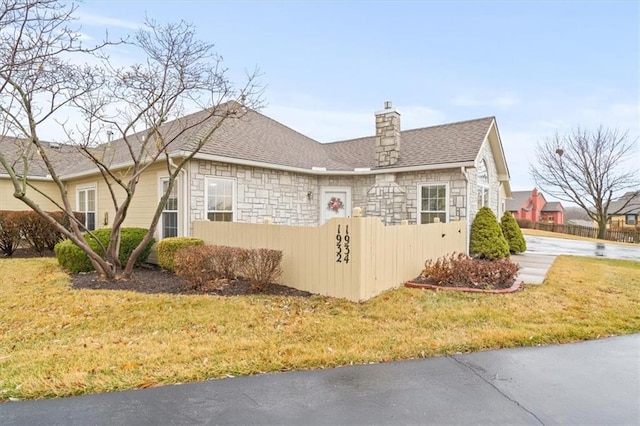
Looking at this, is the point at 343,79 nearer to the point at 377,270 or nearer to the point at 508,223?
the point at 508,223

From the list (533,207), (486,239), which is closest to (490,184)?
(486,239)

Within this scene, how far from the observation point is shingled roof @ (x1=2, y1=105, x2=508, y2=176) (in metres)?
10.5

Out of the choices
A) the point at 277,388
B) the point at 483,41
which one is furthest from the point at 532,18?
the point at 277,388

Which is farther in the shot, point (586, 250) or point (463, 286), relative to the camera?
point (586, 250)

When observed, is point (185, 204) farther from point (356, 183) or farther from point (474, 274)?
point (474, 274)

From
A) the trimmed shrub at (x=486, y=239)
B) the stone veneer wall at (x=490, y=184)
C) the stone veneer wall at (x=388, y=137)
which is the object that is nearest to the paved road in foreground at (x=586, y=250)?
the stone veneer wall at (x=490, y=184)

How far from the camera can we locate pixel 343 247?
628cm

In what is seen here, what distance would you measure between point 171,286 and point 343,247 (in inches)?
150

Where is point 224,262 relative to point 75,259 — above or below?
above

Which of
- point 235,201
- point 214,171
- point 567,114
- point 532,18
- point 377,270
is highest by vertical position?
point 567,114

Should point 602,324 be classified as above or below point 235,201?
below

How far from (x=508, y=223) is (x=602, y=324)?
367 inches

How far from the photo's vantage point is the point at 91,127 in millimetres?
8242

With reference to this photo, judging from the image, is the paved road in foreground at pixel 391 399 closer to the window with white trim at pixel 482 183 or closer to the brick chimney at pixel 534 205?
the window with white trim at pixel 482 183
